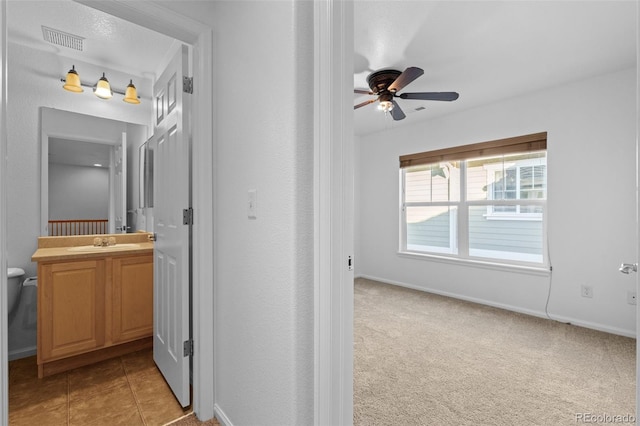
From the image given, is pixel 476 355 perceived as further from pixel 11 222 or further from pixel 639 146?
pixel 11 222

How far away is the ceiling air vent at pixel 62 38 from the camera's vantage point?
7.07ft

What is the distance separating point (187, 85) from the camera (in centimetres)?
165

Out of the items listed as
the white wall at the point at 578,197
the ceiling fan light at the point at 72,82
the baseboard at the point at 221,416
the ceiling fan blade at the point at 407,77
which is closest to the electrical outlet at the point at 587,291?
the white wall at the point at 578,197

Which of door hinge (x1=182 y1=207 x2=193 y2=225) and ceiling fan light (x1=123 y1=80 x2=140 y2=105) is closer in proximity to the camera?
door hinge (x1=182 y1=207 x2=193 y2=225)

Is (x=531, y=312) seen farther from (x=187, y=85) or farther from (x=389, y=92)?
(x=187, y=85)

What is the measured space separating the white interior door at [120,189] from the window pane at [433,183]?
12.2 feet

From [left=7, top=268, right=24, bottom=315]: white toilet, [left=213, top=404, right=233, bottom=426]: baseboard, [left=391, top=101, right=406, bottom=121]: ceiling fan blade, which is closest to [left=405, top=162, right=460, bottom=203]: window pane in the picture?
[left=391, top=101, right=406, bottom=121]: ceiling fan blade

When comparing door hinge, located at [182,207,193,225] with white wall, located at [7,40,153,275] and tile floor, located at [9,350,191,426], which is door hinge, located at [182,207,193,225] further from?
white wall, located at [7,40,153,275]

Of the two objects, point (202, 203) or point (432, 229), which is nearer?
point (202, 203)

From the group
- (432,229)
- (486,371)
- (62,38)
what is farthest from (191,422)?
(432,229)

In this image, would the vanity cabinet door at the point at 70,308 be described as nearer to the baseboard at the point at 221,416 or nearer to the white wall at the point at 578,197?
the baseboard at the point at 221,416

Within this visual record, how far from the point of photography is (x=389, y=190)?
15.8 ft

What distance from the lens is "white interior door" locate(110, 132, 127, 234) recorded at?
2785 mm

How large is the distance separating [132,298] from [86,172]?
1.23m
